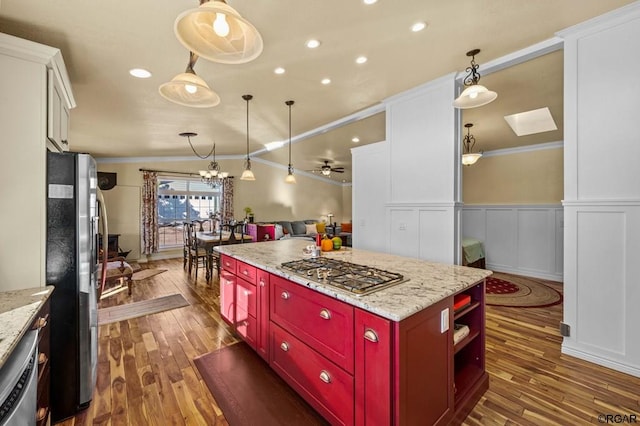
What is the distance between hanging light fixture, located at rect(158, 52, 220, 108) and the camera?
147 cm

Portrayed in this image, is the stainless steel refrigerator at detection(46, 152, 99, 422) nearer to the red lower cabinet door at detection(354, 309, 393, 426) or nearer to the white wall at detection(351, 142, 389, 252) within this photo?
the red lower cabinet door at detection(354, 309, 393, 426)

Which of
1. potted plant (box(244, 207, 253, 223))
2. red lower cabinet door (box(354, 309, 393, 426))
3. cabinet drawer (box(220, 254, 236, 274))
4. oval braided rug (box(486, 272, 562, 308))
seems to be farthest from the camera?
potted plant (box(244, 207, 253, 223))

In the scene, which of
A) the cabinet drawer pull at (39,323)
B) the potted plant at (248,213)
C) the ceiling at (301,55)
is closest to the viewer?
the cabinet drawer pull at (39,323)

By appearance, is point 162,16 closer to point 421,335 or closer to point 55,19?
point 55,19

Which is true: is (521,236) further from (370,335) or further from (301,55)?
(370,335)

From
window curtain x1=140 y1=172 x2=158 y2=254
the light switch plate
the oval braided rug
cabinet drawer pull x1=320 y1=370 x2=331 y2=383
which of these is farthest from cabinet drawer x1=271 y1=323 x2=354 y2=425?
window curtain x1=140 y1=172 x2=158 y2=254

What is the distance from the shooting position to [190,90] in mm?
1583

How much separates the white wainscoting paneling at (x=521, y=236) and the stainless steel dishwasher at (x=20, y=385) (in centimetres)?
634

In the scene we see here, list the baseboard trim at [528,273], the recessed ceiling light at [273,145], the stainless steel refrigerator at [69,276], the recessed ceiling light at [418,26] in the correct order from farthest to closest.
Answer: the recessed ceiling light at [273,145]
the baseboard trim at [528,273]
the recessed ceiling light at [418,26]
the stainless steel refrigerator at [69,276]

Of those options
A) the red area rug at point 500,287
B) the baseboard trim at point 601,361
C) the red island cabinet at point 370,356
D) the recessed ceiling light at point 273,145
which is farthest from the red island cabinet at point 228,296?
the recessed ceiling light at point 273,145

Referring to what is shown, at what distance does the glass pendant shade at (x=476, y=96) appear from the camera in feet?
6.73

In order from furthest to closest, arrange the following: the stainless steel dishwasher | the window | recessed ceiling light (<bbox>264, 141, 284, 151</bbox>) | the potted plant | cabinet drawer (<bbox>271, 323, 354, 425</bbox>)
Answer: the potted plant
the window
recessed ceiling light (<bbox>264, 141, 284, 151</bbox>)
cabinet drawer (<bbox>271, 323, 354, 425</bbox>)
the stainless steel dishwasher

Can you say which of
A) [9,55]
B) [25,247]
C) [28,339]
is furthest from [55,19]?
[28,339]

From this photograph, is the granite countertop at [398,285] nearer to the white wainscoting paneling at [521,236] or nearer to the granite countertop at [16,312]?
the granite countertop at [16,312]
